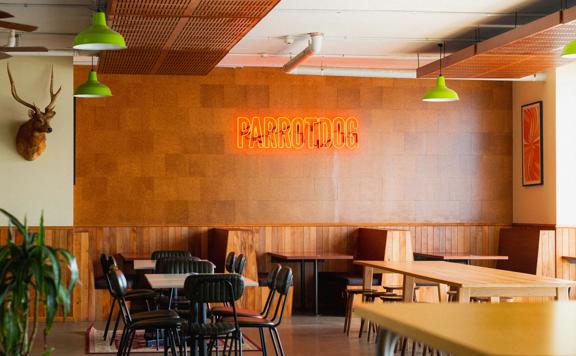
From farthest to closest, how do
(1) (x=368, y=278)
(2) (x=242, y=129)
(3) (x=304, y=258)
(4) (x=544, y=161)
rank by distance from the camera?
(2) (x=242, y=129), (4) (x=544, y=161), (3) (x=304, y=258), (1) (x=368, y=278)

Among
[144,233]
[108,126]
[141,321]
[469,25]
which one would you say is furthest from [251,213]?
[141,321]

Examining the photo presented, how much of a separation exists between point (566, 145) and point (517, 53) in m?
2.82

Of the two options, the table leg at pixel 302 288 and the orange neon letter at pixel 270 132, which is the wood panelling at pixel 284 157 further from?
the table leg at pixel 302 288

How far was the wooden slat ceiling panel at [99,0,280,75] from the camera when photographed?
302 inches

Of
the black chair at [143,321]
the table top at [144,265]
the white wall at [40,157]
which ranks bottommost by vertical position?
the black chair at [143,321]

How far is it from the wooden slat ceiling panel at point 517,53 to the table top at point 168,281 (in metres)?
3.84

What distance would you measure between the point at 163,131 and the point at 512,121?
5238mm

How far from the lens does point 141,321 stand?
688cm

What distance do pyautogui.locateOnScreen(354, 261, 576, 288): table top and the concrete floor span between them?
914mm

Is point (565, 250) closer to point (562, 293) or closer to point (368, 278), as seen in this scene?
point (368, 278)

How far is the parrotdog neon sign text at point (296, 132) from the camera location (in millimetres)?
12633

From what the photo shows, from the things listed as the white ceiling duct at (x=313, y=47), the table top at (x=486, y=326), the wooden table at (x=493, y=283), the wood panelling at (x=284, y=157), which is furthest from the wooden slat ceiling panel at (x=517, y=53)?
the table top at (x=486, y=326)

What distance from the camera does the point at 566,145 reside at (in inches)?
476

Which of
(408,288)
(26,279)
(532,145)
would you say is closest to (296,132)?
(532,145)
